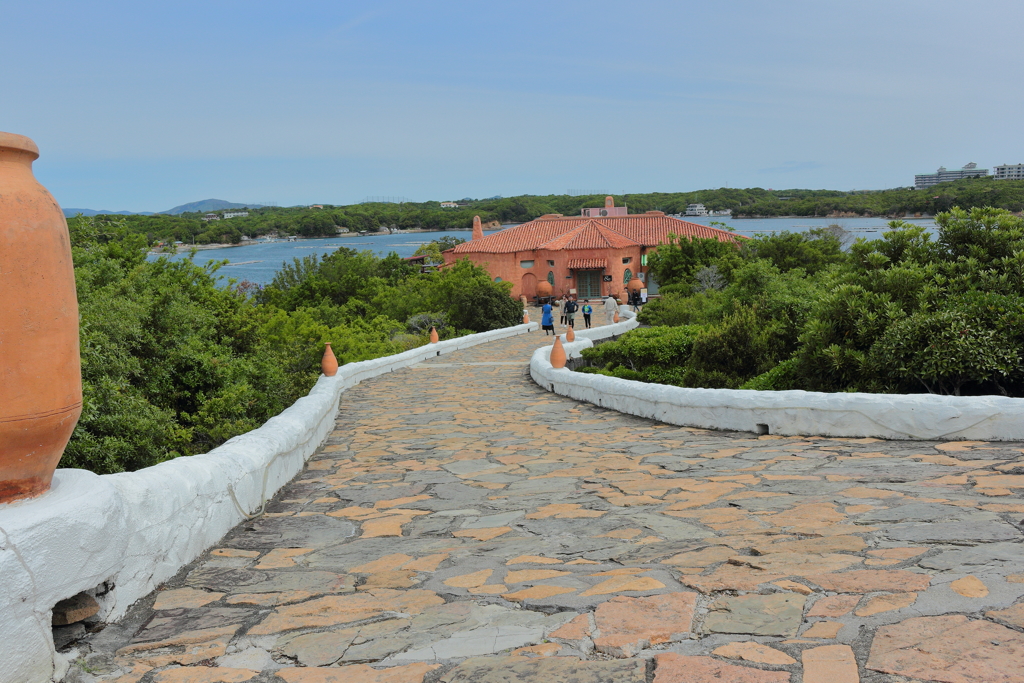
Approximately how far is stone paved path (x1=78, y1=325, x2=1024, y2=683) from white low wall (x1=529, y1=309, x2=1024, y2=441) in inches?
9.5

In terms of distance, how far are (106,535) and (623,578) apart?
2282 mm

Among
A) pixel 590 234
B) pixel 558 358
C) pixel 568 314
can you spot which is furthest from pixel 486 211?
pixel 558 358

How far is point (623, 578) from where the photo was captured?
12.1ft

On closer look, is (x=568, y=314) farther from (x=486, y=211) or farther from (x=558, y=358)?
(x=486, y=211)

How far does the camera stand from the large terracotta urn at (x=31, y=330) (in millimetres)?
2748

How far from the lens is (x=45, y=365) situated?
2842mm

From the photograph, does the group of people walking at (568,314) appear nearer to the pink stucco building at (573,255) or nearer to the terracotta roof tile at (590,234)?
the pink stucco building at (573,255)

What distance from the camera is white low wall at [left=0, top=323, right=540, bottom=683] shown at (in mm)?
2756

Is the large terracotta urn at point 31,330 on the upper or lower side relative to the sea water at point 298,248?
lower

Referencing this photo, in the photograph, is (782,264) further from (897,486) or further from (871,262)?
(897,486)

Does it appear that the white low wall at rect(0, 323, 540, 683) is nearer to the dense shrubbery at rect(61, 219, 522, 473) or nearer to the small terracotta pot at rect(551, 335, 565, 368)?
the dense shrubbery at rect(61, 219, 522, 473)

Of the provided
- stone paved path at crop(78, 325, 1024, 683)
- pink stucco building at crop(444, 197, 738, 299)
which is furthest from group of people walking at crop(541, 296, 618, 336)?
pink stucco building at crop(444, 197, 738, 299)

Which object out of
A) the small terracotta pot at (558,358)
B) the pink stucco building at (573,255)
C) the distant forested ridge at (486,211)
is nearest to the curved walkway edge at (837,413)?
the small terracotta pot at (558,358)

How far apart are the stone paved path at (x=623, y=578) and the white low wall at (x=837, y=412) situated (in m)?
0.24
